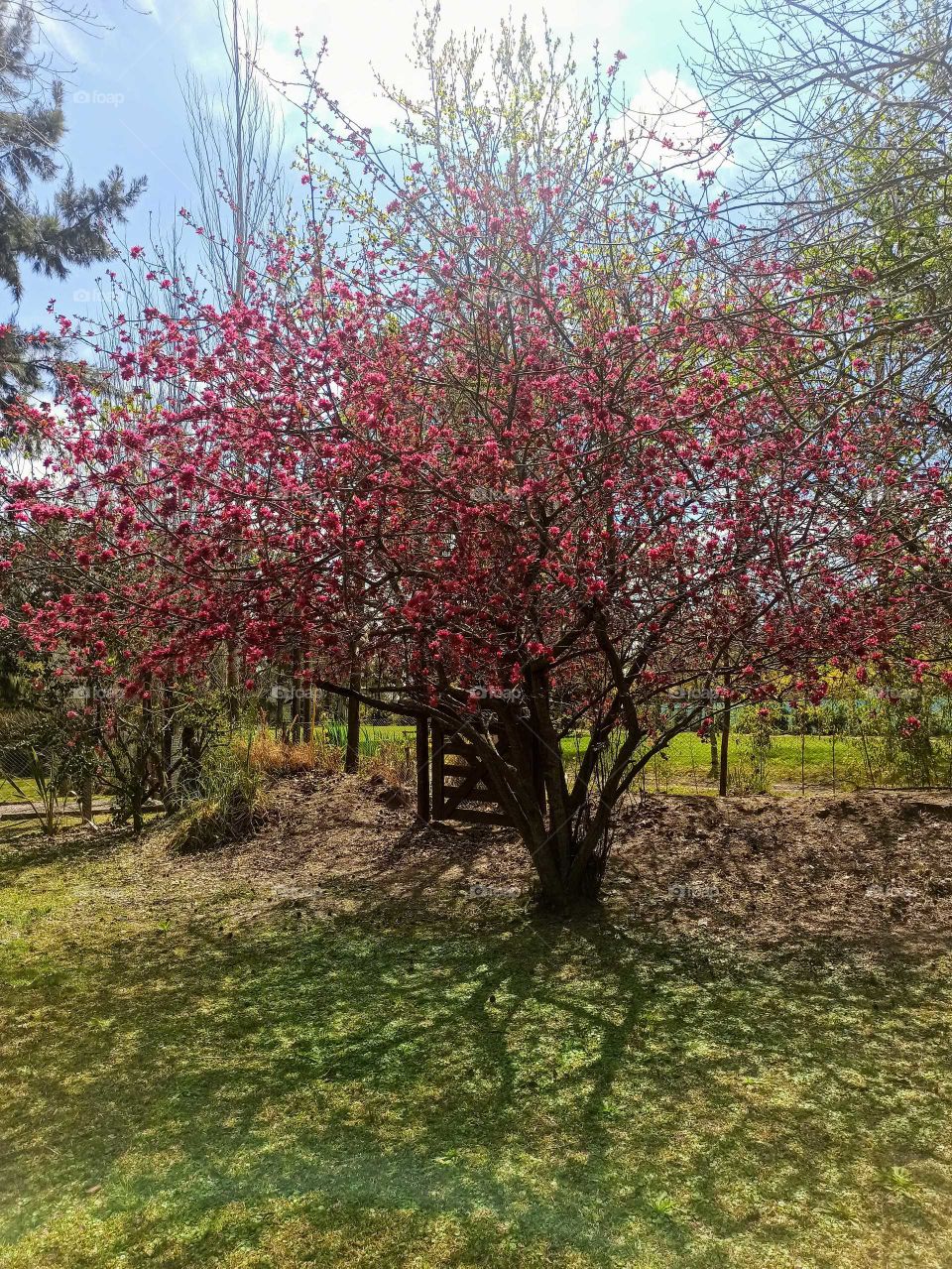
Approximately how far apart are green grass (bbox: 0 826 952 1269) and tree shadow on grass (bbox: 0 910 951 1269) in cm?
1

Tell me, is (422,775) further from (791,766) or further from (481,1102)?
(791,766)

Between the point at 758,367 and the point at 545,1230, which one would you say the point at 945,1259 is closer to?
the point at 545,1230

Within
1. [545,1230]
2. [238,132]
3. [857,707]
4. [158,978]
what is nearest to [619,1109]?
[545,1230]

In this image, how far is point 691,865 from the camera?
22.1 ft

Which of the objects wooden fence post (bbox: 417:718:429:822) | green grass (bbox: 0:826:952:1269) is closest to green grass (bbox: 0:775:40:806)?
wooden fence post (bbox: 417:718:429:822)

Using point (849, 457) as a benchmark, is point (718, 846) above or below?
below

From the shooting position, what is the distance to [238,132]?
536 inches

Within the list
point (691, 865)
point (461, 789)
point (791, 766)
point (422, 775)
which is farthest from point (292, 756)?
point (791, 766)

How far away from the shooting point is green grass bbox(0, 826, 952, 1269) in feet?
9.00

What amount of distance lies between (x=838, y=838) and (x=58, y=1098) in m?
5.60

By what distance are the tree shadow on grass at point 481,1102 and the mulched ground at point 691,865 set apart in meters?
0.65

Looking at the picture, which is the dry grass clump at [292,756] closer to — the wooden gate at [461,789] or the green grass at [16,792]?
the wooden gate at [461,789]

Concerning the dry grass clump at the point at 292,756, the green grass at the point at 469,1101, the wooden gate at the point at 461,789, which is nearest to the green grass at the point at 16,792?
the dry grass clump at the point at 292,756

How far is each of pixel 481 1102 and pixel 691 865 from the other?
11.5 ft
